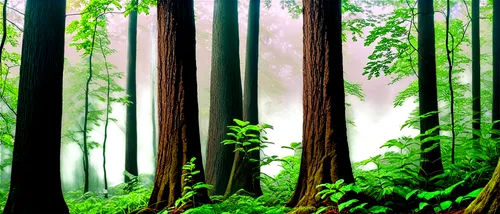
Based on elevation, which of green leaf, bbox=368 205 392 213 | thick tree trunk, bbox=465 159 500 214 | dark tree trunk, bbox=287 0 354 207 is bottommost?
green leaf, bbox=368 205 392 213

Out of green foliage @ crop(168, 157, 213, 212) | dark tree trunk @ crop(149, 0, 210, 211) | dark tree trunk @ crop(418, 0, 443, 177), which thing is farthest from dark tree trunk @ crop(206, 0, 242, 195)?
dark tree trunk @ crop(418, 0, 443, 177)

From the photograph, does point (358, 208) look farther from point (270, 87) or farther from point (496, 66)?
point (270, 87)

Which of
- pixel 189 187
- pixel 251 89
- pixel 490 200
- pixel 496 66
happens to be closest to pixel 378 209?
pixel 490 200

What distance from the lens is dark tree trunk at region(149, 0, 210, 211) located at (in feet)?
16.3

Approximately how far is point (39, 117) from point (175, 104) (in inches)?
75.2

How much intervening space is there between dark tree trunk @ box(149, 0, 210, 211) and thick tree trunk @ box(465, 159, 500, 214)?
10.1 feet

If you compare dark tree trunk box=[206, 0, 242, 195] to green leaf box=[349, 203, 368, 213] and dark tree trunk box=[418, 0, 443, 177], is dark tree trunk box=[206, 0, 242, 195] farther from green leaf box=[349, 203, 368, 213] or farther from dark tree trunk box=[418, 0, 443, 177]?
green leaf box=[349, 203, 368, 213]

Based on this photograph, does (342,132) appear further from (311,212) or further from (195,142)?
(195,142)

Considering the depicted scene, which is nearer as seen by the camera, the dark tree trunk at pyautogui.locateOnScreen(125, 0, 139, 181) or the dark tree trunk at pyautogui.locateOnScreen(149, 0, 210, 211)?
the dark tree trunk at pyautogui.locateOnScreen(149, 0, 210, 211)

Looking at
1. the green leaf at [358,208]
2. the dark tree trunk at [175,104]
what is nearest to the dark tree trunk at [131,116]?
the dark tree trunk at [175,104]

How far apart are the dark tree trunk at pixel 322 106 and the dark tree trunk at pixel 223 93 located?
11.0 feet

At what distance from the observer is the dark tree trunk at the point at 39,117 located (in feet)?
17.1

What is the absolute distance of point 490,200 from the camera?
2809 millimetres

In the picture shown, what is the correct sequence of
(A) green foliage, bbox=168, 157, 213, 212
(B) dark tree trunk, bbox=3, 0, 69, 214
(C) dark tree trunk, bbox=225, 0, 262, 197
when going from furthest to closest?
1. (C) dark tree trunk, bbox=225, 0, 262, 197
2. (B) dark tree trunk, bbox=3, 0, 69, 214
3. (A) green foliage, bbox=168, 157, 213, 212
